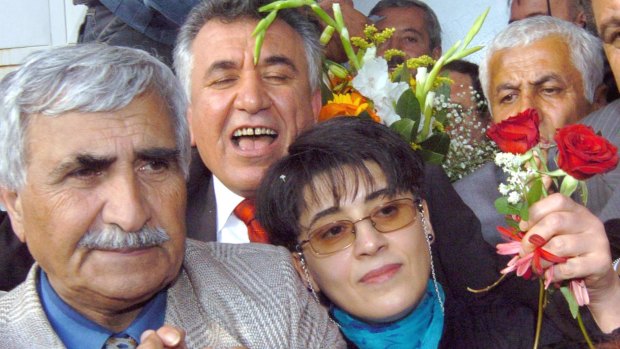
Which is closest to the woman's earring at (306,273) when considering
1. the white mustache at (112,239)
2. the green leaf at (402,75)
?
the white mustache at (112,239)

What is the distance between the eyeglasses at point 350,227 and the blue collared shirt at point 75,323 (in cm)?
49

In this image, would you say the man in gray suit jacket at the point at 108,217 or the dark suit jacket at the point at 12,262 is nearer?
the man in gray suit jacket at the point at 108,217

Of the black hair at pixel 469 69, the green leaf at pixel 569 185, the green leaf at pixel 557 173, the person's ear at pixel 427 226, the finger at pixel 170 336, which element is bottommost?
the black hair at pixel 469 69

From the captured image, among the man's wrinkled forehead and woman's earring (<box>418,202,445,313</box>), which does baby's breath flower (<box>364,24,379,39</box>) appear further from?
woman's earring (<box>418,202,445,313</box>)

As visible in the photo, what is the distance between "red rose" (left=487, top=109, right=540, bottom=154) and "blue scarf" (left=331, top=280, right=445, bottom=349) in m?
0.60

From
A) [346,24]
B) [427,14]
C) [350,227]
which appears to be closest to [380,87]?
[346,24]

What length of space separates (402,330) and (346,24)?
1.73 m

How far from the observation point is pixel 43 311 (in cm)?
222

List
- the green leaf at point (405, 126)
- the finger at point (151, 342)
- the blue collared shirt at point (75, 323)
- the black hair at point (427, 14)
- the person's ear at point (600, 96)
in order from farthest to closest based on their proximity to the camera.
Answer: the black hair at point (427, 14) < the person's ear at point (600, 96) < the green leaf at point (405, 126) < the blue collared shirt at point (75, 323) < the finger at point (151, 342)

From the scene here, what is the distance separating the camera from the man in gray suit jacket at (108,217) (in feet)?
7.02

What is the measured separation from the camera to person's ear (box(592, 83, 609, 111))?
3.86m

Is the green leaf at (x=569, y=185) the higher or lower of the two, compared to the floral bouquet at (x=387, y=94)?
higher

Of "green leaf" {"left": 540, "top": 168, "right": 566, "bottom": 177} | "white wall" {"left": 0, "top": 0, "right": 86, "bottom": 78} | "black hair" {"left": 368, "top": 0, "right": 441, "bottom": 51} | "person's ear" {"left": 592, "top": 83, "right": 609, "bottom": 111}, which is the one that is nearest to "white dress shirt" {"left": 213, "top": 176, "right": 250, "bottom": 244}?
"green leaf" {"left": 540, "top": 168, "right": 566, "bottom": 177}

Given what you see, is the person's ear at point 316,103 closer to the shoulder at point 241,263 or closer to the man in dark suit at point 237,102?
the man in dark suit at point 237,102
